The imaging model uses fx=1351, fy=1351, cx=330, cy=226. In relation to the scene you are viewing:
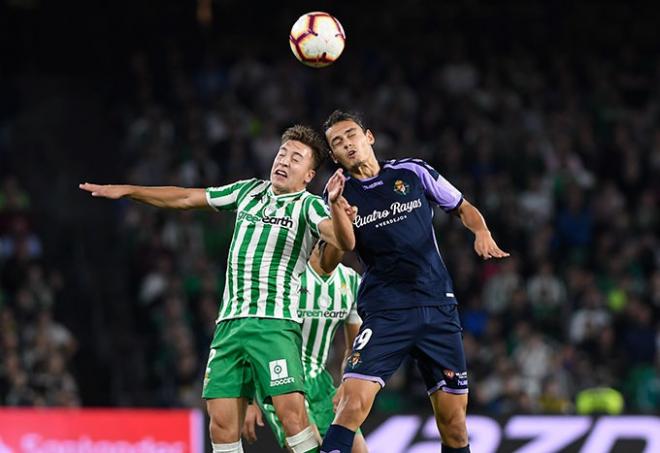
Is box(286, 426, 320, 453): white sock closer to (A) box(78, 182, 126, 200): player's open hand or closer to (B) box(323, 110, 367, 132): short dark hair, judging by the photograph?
(A) box(78, 182, 126, 200): player's open hand

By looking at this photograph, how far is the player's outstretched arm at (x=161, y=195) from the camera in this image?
7.20m

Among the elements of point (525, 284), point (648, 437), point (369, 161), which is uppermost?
point (369, 161)

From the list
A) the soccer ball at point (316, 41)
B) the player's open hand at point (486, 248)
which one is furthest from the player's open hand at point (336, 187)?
the soccer ball at point (316, 41)

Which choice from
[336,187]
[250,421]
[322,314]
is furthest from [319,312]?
[336,187]

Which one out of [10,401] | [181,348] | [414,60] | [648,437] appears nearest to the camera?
[648,437]

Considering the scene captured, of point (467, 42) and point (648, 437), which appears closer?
point (648, 437)

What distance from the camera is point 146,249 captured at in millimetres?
14383

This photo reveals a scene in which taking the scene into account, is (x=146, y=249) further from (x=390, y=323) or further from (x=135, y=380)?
(x=390, y=323)

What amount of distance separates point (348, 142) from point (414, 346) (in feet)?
3.81

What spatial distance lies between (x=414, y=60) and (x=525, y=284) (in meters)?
4.36

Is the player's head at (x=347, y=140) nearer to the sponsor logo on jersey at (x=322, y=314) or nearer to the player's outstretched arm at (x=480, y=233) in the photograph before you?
the player's outstretched arm at (x=480, y=233)

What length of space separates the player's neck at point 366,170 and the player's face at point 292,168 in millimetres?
242

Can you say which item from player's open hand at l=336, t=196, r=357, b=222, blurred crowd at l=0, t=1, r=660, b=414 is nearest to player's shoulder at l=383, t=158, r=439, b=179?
player's open hand at l=336, t=196, r=357, b=222

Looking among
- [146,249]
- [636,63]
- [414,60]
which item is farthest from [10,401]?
[636,63]
